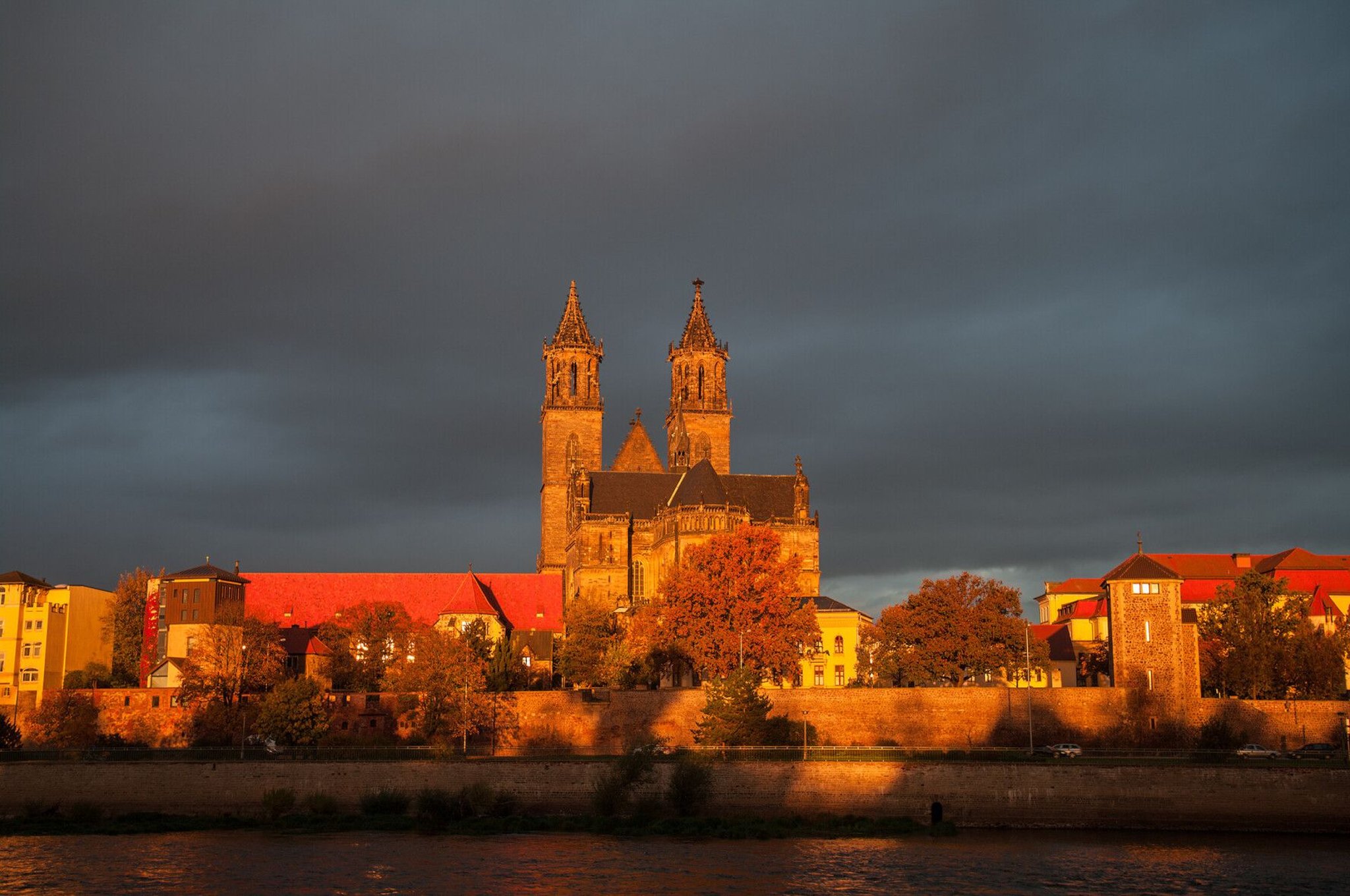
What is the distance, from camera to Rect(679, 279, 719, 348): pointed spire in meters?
122

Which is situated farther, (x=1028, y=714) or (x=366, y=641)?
(x=366, y=641)

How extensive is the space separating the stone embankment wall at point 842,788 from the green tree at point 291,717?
5.52 m

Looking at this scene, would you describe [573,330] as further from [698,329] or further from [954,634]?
[954,634]

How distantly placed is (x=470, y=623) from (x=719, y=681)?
22321 millimetres

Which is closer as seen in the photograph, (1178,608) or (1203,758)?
(1203,758)

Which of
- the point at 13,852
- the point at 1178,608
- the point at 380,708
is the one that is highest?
the point at 1178,608

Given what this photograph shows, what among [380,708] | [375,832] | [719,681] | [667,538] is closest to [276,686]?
[380,708]

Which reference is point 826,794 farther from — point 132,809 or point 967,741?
point 132,809

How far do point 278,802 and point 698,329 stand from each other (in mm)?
73190

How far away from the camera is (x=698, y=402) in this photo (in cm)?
12044

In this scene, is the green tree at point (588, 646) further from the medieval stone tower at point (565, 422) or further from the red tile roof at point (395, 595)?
the medieval stone tower at point (565, 422)

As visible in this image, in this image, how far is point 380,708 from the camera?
235 ft

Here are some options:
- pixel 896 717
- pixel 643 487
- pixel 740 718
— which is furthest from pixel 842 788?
pixel 643 487

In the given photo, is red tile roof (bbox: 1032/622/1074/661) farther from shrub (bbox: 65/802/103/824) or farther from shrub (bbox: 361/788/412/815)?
shrub (bbox: 65/802/103/824)
